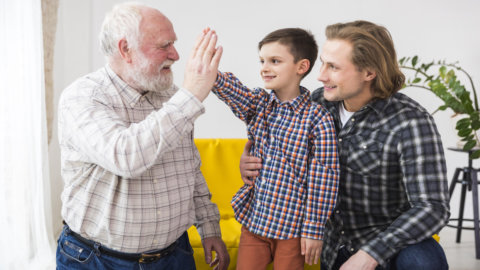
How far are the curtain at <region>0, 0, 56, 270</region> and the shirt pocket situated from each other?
1949 mm

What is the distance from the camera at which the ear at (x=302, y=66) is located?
1700 millimetres

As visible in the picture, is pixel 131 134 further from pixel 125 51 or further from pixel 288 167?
pixel 288 167

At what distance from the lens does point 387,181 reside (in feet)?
5.04

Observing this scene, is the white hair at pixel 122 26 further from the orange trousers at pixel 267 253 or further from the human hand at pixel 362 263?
the human hand at pixel 362 263

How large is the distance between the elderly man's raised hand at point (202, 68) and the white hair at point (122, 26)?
0.23 meters

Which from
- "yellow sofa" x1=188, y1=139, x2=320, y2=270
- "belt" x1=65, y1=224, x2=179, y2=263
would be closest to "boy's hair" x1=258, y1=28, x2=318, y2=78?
"belt" x1=65, y1=224, x2=179, y2=263

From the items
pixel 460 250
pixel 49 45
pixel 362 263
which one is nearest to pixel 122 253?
pixel 362 263

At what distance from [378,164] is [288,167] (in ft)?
1.10

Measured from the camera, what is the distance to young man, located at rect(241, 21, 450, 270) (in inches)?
55.6

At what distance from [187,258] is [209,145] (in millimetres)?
1223

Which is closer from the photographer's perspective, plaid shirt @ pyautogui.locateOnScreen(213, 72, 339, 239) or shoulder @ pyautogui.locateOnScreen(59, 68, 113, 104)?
shoulder @ pyautogui.locateOnScreen(59, 68, 113, 104)

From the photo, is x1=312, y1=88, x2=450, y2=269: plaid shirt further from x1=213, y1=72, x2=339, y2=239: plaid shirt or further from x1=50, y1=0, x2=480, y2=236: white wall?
x1=50, y1=0, x2=480, y2=236: white wall

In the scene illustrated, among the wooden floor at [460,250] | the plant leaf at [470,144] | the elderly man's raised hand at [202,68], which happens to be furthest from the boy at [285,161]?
the wooden floor at [460,250]

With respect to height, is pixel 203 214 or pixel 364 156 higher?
pixel 364 156
